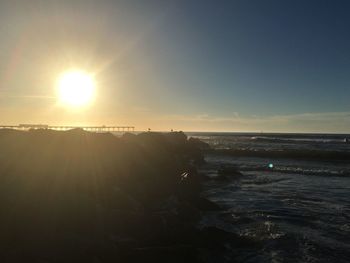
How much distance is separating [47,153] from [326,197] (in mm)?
16335

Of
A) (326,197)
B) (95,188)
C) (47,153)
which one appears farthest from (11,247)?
(326,197)

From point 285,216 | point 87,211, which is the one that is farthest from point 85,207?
point 285,216

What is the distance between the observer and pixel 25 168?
14.4 m

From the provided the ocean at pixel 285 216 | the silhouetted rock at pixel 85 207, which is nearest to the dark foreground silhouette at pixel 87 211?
the silhouetted rock at pixel 85 207

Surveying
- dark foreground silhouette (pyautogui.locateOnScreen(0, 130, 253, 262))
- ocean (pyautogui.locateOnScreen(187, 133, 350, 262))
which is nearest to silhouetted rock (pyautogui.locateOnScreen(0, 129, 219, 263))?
dark foreground silhouette (pyautogui.locateOnScreen(0, 130, 253, 262))

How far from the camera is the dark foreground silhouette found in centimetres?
934

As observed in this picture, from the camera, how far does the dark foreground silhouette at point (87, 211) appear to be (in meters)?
9.34

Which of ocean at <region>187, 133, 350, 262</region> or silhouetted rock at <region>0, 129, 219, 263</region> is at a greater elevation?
silhouetted rock at <region>0, 129, 219, 263</region>

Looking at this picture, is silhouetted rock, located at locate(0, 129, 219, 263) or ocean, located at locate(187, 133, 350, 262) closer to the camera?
silhouetted rock, located at locate(0, 129, 219, 263)

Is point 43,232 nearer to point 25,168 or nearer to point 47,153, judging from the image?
point 25,168

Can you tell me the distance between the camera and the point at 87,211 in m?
11.4

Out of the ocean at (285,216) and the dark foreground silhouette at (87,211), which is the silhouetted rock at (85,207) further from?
the ocean at (285,216)

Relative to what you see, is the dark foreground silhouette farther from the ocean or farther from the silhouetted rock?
the ocean

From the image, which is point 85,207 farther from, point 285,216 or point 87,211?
point 285,216
